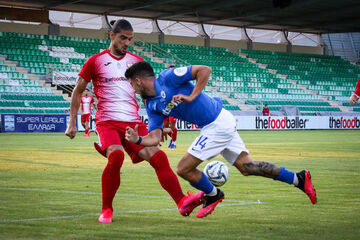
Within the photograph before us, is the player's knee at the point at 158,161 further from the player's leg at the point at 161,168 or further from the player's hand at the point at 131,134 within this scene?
the player's hand at the point at 131,134

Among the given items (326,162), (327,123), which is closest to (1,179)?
(326,162)

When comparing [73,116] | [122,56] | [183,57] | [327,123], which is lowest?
[327,123]

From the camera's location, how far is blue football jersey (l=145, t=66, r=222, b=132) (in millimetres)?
6684

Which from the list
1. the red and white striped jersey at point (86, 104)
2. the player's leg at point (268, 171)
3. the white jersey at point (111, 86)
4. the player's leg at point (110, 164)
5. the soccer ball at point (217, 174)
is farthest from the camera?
the red and white striped jersey at point (86, 104)

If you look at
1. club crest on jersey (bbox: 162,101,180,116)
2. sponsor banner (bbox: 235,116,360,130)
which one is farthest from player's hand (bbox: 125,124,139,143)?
sponsor banner (bbox: 235,116,360,130)

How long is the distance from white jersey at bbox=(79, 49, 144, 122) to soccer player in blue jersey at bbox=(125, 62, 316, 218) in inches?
20.8

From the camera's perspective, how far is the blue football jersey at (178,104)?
668 cm

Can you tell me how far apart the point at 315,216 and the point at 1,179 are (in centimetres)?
650

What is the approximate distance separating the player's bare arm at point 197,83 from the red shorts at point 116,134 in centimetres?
117

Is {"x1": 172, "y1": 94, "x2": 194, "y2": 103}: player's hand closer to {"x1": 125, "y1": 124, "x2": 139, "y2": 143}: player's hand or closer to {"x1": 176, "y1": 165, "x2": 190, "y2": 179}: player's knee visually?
{"x1": 125, "y1": 124, "x2": 139, "y2": 143}: player's hand

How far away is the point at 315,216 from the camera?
7.07m

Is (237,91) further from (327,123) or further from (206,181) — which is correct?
(206,181)

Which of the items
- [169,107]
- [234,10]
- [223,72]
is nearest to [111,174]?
[169,107]

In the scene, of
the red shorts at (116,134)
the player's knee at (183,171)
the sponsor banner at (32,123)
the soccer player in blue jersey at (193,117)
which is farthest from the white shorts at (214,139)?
the sponsor banner at (32,123)
